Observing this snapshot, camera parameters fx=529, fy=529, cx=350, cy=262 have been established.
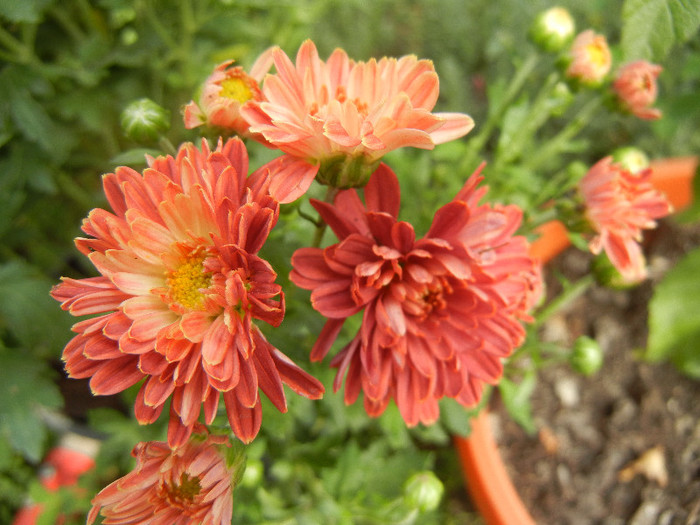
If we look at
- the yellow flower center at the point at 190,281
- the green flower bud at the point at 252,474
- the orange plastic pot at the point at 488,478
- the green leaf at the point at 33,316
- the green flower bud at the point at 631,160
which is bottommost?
the orange plastic pot at the point at 488,478

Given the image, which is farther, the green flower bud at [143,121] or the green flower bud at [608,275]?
the green flower bud at [608,275]

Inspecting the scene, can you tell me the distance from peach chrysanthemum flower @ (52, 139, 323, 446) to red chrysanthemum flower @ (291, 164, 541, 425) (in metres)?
0.07

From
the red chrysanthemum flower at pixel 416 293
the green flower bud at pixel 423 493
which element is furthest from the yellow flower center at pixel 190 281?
the green flower bud at pixel 423 493

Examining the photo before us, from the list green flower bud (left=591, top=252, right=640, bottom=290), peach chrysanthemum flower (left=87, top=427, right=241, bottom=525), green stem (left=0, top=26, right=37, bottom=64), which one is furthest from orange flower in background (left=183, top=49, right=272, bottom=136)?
green flower bud (left=591, top=252, right=640, bottom=290)

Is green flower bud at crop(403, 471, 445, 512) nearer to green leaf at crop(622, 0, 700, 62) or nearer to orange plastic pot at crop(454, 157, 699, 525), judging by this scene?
orange plastic pot at crop(454, 157, 699, 525)

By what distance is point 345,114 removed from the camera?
0.53 m

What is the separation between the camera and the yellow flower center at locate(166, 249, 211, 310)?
58 centimetres

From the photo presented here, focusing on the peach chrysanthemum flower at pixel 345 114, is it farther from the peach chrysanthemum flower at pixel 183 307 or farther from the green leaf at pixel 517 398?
the green leaf at pixel 517 398

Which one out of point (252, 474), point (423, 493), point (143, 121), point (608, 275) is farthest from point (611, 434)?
point (143, 121)

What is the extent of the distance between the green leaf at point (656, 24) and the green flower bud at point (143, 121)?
0.60 m

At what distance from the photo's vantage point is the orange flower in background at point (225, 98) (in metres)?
0.60

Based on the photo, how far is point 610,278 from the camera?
3.04 ft

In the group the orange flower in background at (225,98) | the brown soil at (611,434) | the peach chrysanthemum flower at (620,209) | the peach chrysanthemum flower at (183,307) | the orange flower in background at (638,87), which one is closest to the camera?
the peach chrysanthemum flower at (183,307)

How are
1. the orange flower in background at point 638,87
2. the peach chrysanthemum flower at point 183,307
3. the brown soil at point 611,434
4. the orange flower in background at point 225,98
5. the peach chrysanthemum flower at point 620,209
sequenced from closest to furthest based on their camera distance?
the peach chrysanthemum flower at point 183,307, the orange flower in background at point 225,98, the peach chrysanthemum flower at point 620,209, the orange flower in background at point 638,87, the brown soil at point 611,434
